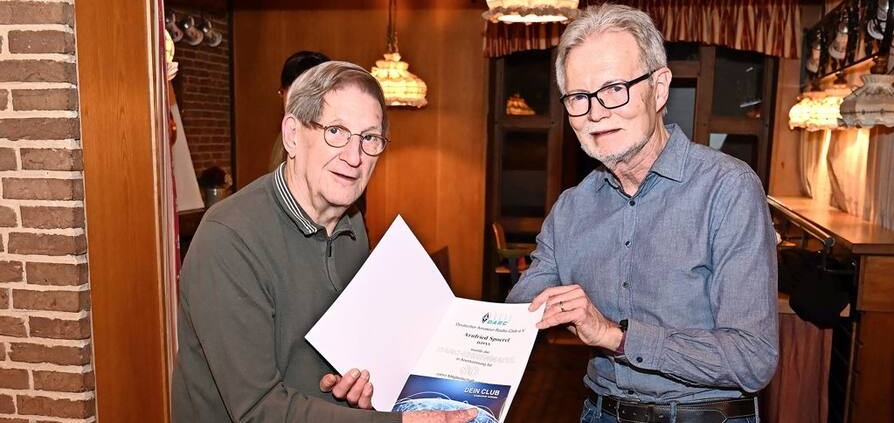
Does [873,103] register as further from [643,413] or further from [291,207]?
[291,207]

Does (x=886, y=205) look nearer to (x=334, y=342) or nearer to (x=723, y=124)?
(x=723, y=124)

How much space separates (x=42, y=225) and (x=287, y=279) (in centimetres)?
123

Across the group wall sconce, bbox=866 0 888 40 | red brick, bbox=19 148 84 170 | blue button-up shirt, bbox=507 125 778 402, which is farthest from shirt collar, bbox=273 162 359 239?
wall sconce, bbox=866 0 888 40

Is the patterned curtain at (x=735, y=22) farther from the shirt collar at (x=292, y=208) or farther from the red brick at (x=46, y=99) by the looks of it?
the shirt collar at (x=292, y=208)

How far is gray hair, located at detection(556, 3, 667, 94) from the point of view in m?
1.47

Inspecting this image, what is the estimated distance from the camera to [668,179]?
1556 mm

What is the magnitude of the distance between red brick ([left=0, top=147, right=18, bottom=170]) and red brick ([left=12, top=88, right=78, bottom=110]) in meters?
0.13

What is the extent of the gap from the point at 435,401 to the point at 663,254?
0.57 meters

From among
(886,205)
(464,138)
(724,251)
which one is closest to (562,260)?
(724,251)

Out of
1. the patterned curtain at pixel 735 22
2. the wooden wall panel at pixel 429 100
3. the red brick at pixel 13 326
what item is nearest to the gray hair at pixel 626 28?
the red brick at pixel 13 326

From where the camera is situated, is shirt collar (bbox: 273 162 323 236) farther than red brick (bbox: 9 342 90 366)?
No

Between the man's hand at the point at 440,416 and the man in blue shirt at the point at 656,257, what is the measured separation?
0.81ft

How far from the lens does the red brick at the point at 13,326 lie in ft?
7.32

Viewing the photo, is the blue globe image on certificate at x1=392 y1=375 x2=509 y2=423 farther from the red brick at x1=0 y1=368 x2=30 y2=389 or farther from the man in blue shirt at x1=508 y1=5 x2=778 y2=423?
the red brick at x1=0 y1=368 x2=30 y2=389
